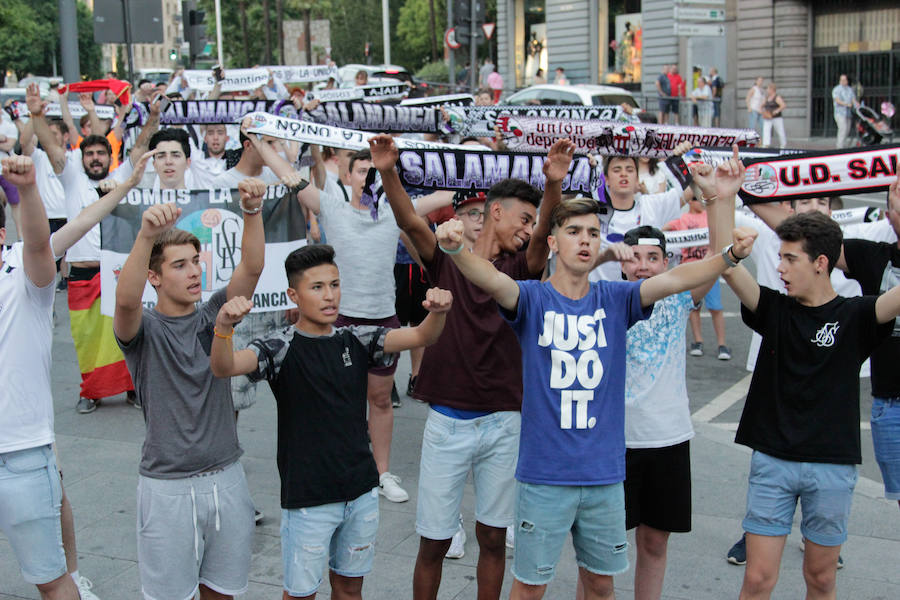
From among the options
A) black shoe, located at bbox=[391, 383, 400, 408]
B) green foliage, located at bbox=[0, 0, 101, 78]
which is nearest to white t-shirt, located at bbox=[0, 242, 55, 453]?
black shoe, located at bbox=[391, 383, 400, 408]

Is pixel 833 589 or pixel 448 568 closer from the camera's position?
pixel 833 589

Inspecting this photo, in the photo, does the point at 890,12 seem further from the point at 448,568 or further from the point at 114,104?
the point at 448,568

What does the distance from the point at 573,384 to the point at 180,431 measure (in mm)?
1519

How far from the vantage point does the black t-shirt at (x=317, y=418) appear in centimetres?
381

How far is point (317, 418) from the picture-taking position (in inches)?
152

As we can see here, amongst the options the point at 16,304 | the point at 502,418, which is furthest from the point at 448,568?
the point at 16,304

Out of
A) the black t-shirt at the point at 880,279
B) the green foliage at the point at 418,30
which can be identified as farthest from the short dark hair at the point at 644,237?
the green foliage at the point at 418,30

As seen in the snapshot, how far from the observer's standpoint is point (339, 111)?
7.31 metres

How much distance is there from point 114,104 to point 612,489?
→ 470 inches

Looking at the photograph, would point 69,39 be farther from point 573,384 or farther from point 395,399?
point 573,384

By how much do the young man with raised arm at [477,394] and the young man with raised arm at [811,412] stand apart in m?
0.97

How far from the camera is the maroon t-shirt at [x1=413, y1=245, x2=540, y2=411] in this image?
14.3 feet

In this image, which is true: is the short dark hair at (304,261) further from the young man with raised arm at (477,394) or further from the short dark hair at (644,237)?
the short dark hair at (644,237)

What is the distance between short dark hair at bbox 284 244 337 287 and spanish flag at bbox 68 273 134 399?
4.08m
